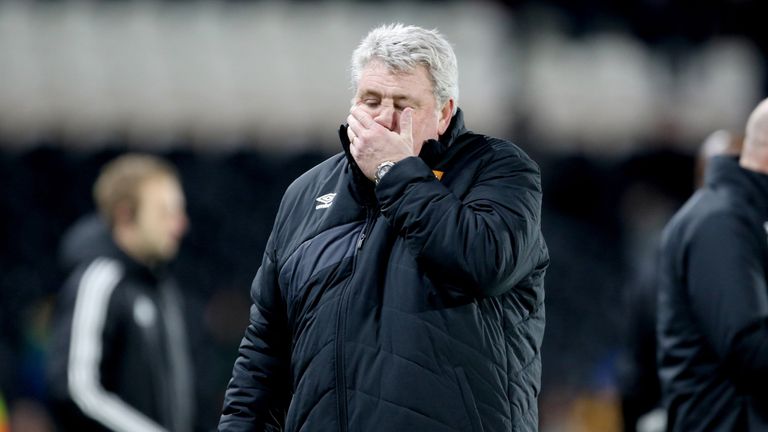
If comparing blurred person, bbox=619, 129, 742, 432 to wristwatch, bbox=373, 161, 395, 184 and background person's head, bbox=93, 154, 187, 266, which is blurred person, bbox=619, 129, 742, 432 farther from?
wristwatch, bbox=373, 161, 395, 184

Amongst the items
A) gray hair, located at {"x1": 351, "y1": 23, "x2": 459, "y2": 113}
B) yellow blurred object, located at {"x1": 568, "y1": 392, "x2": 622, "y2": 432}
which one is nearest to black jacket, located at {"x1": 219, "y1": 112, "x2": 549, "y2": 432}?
gray hair, located at {"x1": 351, "y1": 23, "x2": 459, "y2": 113}

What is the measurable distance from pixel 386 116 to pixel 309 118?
26.1 ft

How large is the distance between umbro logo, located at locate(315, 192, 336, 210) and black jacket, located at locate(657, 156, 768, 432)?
1064 millimetres

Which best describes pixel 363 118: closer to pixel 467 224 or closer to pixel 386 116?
pixel 386 116

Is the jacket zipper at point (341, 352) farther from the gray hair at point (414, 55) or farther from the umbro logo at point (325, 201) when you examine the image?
the gray hair at point (414, 55)

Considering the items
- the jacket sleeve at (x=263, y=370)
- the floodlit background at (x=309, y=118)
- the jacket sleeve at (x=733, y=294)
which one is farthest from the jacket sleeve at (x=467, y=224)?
the floodlit background at (x=309, y=118)

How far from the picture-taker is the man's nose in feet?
8.01

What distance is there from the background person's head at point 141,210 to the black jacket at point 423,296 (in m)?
1.67

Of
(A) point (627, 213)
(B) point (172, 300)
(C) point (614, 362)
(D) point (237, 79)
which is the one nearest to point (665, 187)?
(A) point (627, 213)

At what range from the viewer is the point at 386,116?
2.44 metres

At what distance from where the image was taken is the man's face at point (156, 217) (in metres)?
4.17

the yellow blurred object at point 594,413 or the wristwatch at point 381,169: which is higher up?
the wristwatch at point 381,169

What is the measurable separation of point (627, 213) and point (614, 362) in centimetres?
200

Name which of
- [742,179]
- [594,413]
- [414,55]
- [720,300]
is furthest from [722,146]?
[594,413]
